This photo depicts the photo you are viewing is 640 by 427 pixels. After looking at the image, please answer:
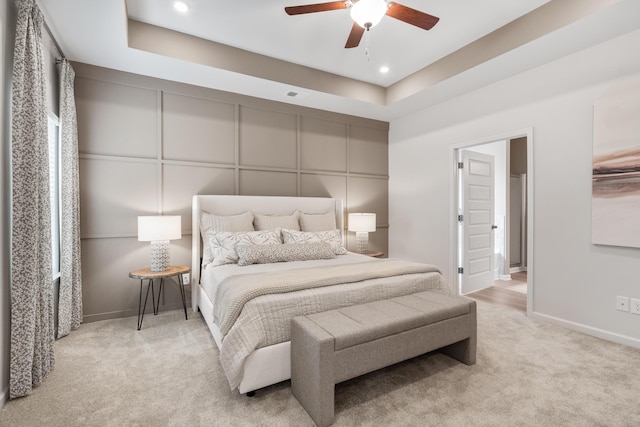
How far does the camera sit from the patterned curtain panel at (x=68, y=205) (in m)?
2.72

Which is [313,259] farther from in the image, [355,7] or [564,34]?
[564,34]

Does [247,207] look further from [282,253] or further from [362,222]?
[362,222]

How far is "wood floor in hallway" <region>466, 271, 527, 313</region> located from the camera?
377cm

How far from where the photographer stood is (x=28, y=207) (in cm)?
185

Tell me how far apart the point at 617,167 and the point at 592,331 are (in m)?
1.47

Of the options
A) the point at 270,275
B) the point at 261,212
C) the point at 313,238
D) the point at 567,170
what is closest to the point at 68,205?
the point at 261,212

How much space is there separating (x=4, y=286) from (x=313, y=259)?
2244 millimetres

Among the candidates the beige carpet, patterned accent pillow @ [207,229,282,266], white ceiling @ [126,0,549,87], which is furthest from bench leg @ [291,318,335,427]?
white ceiling @ [126,0,549,87]

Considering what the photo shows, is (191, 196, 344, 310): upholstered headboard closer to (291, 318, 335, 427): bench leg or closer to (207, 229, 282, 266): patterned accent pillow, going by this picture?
(207, 229, 282, 266): patterned accent pillow

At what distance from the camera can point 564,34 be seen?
2.57 metres

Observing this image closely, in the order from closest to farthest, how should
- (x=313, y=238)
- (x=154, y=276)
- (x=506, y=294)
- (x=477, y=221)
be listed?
(x=154, y=276)
(x=313, y=238)
(x=506, y=294)
(x=477, y=221)

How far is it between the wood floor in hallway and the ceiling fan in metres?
3.19

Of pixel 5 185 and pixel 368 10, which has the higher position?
pixel 368 10

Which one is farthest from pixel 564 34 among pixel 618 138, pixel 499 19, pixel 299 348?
pixel 299 348
